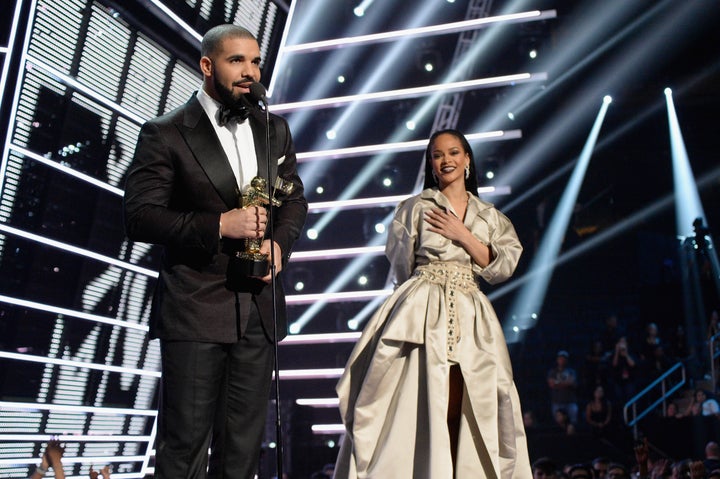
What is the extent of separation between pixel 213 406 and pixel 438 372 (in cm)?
125

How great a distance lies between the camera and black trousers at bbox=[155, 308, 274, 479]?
2.41 metres

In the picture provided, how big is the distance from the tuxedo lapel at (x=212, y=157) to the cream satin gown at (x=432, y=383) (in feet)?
4.01

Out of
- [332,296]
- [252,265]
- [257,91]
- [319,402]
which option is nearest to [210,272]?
[252,265]

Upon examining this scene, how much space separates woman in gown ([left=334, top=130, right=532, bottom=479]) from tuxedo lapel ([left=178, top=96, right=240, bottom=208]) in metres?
1.22

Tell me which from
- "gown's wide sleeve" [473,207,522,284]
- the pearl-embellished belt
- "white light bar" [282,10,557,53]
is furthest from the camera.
A: "white light bar" [282,10,557,53]

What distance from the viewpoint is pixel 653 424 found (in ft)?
30.5

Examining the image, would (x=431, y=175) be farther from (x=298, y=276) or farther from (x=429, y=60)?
(x=429, y=60)

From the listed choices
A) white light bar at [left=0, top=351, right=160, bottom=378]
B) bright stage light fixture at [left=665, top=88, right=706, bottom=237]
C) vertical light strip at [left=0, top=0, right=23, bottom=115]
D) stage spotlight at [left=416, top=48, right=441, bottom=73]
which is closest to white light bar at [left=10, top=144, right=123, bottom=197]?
vertical light strip at [left=0, top=0, right=23, bottom=115]

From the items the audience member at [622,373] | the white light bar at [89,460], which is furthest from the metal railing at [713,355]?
the white light bar at [89,460]

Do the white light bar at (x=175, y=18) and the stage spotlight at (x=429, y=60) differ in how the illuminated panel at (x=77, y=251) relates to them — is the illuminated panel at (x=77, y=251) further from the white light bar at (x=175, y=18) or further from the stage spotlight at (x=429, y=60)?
the stage spotlight at (x=429, y=60)

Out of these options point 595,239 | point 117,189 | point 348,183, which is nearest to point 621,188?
point 595,239

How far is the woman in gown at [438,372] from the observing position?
3426 mm

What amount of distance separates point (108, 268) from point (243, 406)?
2585mm

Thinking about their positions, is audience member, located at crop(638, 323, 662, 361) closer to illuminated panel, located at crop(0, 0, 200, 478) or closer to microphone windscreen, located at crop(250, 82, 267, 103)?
illuminated panel, located at crop(0, 0, 200, 478)
